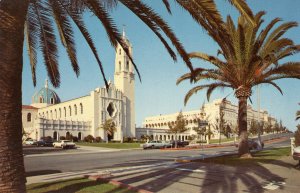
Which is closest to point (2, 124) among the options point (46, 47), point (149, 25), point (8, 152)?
point (8, 152)

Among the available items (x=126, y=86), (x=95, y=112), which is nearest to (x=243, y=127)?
(x=95, y=112)

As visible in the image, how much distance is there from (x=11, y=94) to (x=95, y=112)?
76.5 meters

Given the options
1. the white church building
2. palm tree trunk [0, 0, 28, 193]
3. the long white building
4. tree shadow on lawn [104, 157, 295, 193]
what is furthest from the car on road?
palm tree trunk [0, 0, 28, 193]

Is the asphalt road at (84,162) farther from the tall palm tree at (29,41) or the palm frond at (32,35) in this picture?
the tall palm tree at (29,41)

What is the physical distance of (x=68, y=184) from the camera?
9688mm

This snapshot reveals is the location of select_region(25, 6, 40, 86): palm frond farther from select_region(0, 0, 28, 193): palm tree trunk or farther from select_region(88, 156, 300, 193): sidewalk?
select_region(88, 156, 300, 193): sidewalk

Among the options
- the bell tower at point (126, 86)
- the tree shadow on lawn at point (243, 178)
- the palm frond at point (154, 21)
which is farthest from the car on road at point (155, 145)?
the bell tower at point (126, 86)

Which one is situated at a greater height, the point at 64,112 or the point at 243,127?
the point at 64,112

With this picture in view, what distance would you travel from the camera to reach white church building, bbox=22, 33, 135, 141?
73.3 m

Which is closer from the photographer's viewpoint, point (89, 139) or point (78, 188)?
point (78, 188)

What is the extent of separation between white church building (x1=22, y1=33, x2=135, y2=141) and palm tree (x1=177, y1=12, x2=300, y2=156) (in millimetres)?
56696

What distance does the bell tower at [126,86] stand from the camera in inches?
3536

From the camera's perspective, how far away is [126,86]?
92625 mm

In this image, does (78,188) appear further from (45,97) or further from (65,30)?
(45,97)
